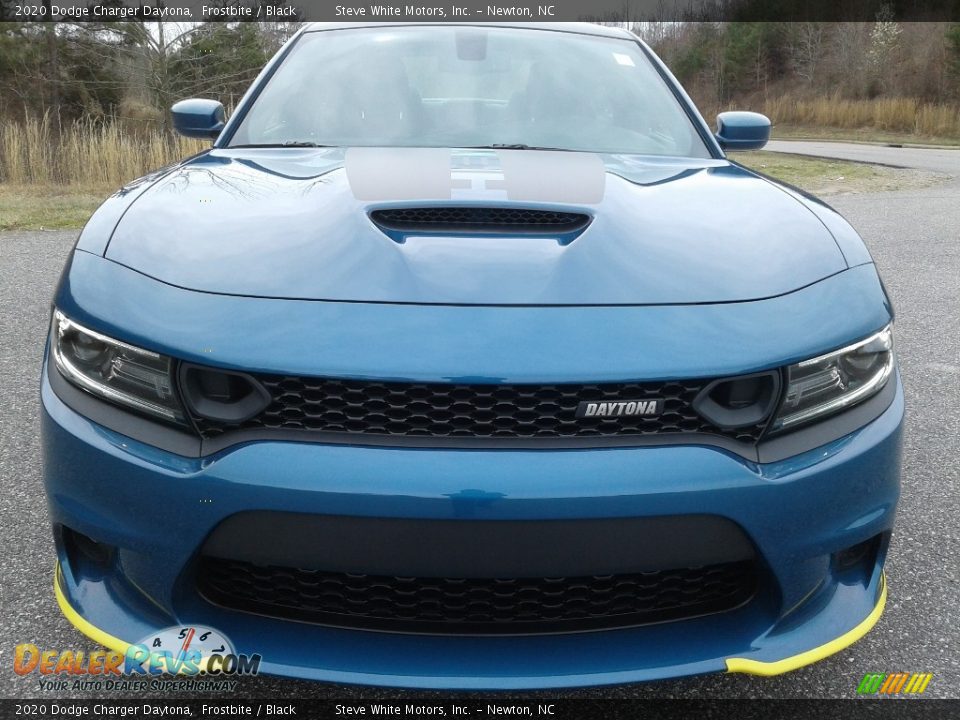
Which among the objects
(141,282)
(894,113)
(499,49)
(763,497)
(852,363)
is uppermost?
(499,49)

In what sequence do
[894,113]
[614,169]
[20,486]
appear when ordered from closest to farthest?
[614,169] < [20,486] < [894,113]

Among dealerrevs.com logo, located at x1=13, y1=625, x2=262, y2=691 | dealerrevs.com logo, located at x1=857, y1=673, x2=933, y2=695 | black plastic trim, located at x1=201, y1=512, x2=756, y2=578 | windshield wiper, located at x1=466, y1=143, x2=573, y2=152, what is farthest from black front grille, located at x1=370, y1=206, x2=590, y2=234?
dealerrevs.com logo, located at x1=857, y1=673, x2=933, y2=695

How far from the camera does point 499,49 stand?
2664mm

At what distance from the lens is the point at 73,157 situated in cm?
961

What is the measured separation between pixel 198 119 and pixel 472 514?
2008 millimetres

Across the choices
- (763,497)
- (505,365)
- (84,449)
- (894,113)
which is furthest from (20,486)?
(894,113)

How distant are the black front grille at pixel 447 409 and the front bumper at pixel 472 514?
0.04m

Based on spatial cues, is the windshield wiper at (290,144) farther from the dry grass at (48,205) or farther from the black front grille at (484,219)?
the dry grass at (48,205)

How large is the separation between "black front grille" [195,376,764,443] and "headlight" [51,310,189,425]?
0.42ft

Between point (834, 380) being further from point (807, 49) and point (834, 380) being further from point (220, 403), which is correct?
point (807, 49)

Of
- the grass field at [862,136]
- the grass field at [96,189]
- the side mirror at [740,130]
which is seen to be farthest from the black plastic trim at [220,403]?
the grass field at [862,136]

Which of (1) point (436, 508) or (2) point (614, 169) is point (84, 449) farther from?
(2) point (614, 169)

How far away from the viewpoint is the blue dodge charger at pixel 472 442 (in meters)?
1.24

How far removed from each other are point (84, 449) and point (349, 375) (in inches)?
19.3
